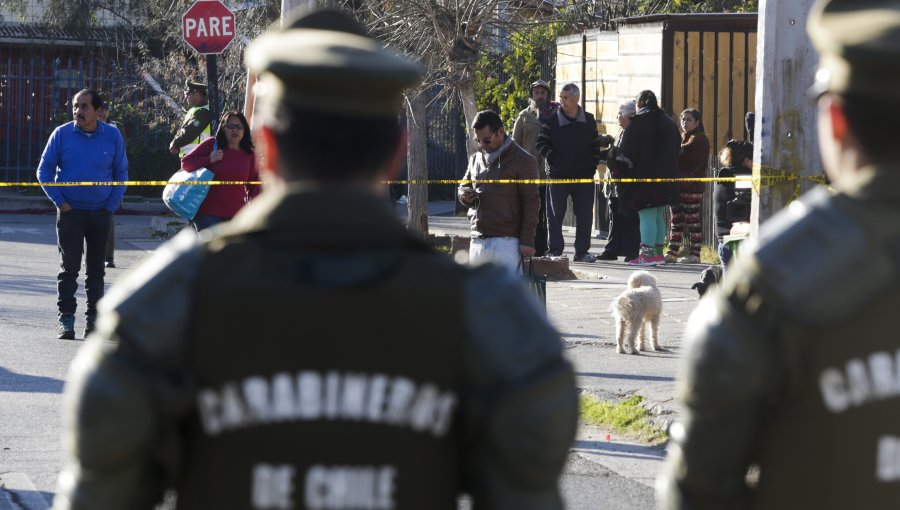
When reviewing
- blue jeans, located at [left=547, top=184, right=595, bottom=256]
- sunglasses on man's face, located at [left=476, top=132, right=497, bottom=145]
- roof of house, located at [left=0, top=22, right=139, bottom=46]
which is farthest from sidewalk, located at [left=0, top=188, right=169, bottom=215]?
sunglasses on man's face, located at [left=476, top=132, right=497, bottom=145]

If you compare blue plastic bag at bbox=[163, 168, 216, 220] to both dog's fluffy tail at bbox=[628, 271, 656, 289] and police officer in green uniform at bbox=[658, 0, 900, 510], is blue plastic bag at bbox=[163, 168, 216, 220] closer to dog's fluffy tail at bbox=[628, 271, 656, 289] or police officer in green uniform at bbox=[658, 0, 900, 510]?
dog's fluffy tail at bbox=[628, 271, 656, 289]

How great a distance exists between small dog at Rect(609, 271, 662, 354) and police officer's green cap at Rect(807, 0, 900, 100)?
756 centimetres

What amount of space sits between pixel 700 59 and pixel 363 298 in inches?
632

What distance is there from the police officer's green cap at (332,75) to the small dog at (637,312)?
7.98 metres

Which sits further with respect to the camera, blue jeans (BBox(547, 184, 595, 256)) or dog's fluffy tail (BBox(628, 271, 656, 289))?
blue jeans (BBox(547, 184, 595, 256))

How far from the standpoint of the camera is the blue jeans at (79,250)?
1102 centimetres

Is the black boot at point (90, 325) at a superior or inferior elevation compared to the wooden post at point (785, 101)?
inferior

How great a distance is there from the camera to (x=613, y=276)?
14945mm

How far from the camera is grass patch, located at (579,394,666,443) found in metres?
7.90

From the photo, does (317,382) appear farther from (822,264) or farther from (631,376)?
(631,376)

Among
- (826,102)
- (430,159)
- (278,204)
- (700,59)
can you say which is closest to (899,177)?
(826,102)

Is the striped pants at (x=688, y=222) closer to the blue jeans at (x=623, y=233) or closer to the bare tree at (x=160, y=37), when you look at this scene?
the blue jeans at (x=623, y=233)

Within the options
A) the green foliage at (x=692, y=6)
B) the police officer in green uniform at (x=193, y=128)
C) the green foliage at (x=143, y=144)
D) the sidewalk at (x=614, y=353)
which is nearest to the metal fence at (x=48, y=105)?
the green foliage at (x=143, y=144)

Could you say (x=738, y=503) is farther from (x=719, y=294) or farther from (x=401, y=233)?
(x=401, y=233)
